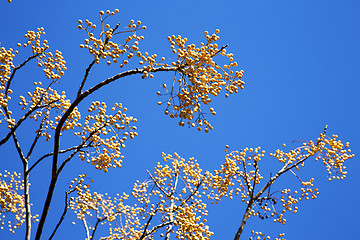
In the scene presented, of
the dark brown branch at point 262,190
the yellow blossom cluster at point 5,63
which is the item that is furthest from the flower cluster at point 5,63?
the dark brown branch at point 262,190

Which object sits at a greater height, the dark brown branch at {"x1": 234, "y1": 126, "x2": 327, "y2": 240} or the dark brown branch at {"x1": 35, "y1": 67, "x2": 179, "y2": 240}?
the dark brown branch at {"x1": 234, "y1": 126, "x2": 327, "y2": 240}

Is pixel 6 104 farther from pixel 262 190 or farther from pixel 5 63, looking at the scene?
pixel 262 190

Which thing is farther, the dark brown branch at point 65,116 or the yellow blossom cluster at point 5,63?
the yellow blossom cluster at point 5,63

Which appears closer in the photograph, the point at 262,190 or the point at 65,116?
the point at 65,116

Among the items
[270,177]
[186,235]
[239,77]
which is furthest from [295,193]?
[239,77]

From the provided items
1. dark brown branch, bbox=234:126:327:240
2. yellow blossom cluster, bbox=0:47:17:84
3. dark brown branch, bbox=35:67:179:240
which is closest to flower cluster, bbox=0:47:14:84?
yellow blossom cluster, bbox=0:47:17:84

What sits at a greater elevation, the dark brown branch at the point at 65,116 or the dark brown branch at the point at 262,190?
the dark brown branch at the point at 262,190

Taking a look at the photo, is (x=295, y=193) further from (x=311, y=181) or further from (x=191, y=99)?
(x=191, y=99)

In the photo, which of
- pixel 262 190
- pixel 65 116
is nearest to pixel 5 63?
pixel 65 116

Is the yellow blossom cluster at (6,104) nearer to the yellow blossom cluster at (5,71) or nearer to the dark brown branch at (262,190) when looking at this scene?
the yellow blossom cluster at (5,71)

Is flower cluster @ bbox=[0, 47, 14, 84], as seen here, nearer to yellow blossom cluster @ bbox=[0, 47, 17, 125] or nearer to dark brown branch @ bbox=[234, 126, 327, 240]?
yellow blossom cluster @ bbox=[0, 47, 17, 125]

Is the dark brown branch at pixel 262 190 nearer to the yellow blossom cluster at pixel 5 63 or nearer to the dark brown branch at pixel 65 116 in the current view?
the dark brown branch at pixel 65 116

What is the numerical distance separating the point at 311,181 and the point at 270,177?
1347mm

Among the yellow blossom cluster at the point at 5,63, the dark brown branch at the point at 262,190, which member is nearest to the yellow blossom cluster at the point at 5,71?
the yellow blossom cluster at the point at 5,63
